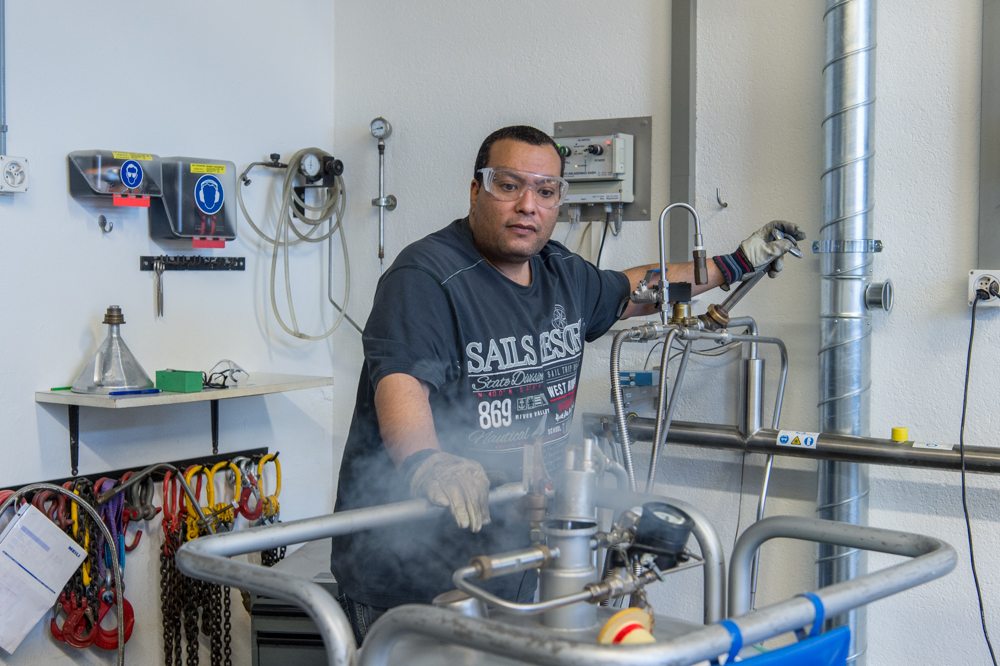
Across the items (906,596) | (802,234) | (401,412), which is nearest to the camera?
(401,412)

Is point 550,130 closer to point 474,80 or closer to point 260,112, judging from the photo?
point 474,80

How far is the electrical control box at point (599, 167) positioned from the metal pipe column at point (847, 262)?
1.81ft

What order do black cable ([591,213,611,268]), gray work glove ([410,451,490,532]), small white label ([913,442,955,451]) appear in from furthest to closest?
black cable ([591,213,611,268]), small white label ([913,442,955,451]), gray work glove ([410,451,490,532])

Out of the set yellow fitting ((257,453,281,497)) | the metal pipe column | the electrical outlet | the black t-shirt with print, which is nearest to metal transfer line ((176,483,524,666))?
the black t-shirt with print

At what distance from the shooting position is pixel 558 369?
182cm

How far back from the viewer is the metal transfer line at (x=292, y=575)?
0.93 meters

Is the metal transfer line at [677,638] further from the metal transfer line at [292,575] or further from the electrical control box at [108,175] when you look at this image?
the electrical control box at [108,175]

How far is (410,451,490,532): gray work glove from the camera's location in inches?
45.4

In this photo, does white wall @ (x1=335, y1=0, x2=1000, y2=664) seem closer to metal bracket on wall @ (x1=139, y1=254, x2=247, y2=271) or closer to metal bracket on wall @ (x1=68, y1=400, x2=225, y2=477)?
metal bracket on wall @ (x1=139, y1=254, x2=247, y2=271)

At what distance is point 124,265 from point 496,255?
1.20 m

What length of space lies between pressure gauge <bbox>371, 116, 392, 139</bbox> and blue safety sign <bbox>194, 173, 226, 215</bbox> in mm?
585

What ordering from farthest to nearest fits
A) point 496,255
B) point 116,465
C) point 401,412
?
point 116,465, point 496,255, point 401,412

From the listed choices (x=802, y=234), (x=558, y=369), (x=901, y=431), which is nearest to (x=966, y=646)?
(x=901, y=431)

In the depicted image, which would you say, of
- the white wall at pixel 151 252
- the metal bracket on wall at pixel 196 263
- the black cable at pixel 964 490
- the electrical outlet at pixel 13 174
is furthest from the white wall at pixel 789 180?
the electrical outlet at pixel 13 174
